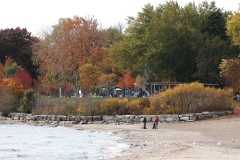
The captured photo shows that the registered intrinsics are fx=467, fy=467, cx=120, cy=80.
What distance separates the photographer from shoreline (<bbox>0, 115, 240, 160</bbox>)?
1962cm

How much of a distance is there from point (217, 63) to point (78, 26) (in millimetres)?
26343

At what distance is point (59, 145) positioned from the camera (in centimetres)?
2822

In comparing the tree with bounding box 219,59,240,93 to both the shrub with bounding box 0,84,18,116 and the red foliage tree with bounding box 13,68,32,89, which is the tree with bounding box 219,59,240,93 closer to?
the shrub with bounding box 0,84,18,116

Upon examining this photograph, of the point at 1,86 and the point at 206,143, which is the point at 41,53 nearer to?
the point at 1,86

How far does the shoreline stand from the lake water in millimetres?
1101

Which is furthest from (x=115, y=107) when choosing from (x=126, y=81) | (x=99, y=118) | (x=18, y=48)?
(x=18, y=48)

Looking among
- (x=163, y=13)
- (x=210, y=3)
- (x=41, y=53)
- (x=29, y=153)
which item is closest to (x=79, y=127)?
(x=29, y=153)

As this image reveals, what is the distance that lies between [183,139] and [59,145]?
24.4 feet

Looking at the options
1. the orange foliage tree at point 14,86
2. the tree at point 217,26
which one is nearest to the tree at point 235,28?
the tree at point 217,26

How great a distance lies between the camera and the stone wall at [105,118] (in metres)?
39.3

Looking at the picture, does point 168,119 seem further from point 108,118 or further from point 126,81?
point 126,81

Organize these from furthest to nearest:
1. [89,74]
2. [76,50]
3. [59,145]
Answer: [76,50]
[89,74]
[59,145]

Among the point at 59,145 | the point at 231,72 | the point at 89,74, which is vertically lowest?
the point at 59,145

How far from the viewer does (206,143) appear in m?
24.7
